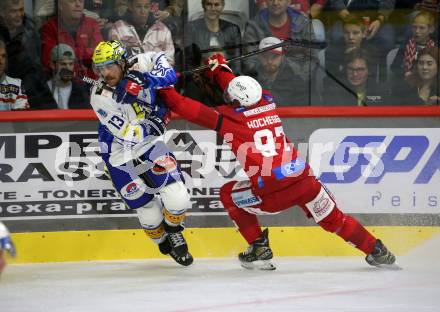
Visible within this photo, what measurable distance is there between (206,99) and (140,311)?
2.18 m

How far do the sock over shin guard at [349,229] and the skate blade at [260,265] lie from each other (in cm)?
41

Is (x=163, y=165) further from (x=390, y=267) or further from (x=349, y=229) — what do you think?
(x=390, y=267)

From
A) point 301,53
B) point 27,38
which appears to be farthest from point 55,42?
point 301,53

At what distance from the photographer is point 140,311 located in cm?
538

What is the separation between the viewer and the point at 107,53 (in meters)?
6.44

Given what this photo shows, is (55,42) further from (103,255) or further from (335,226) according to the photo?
(335,226)

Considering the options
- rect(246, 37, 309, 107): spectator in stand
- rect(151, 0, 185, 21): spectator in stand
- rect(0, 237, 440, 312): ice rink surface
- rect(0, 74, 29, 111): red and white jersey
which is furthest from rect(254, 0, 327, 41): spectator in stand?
rect(0, 74, 29, 111): red and white jersey

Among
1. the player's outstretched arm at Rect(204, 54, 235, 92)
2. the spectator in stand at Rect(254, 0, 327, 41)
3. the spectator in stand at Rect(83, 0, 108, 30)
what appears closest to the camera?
the player's outstretched arm at Rect(204, 54, 235, 92)

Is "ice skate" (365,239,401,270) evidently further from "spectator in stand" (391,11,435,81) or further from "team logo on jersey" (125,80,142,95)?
"team logo on jersey" (125,80,142,95)

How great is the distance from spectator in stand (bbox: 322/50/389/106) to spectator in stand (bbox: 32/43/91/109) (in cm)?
172

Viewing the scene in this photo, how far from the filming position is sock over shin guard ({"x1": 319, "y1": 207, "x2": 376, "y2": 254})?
6.52m

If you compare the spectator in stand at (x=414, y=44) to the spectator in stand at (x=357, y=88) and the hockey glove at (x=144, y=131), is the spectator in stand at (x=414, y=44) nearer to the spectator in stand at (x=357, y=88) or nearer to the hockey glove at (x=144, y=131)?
the spectator in stand at (x=357, y=88)

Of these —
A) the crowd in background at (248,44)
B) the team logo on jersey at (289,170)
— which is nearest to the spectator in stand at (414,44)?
the crowd in background at (248,44)

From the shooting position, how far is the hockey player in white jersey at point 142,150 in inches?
258
